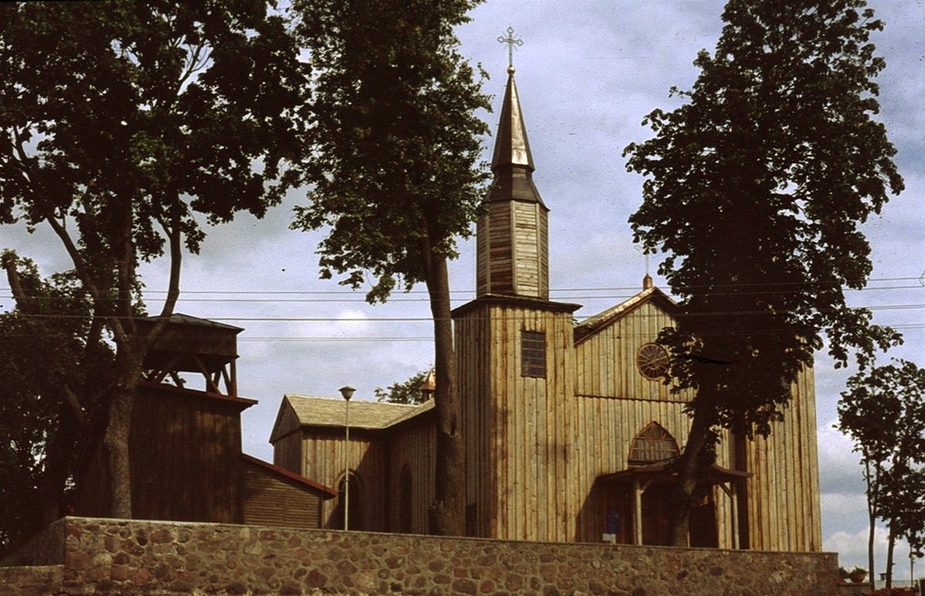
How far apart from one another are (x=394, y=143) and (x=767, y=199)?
9797 millimetres

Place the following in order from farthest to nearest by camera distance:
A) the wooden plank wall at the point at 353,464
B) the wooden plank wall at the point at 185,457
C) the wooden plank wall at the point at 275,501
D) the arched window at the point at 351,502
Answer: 1. the arched window at the point at 351,502
2. the wooden plank wall at the point at 353,464
3. the wooden plank wall at the point at 275,501
4. the wooden plank wall at the point at 185,457

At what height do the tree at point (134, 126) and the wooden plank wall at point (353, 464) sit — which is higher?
the tree at point (134, 126)

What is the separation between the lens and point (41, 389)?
4219 centimetres

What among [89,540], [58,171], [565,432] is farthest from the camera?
[565,432]

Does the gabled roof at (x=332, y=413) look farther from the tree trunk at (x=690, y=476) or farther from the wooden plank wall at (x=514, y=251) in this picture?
the tree trunk at (x=690, y=476)

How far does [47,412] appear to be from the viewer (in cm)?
4406

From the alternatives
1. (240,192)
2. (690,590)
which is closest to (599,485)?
(690,590)

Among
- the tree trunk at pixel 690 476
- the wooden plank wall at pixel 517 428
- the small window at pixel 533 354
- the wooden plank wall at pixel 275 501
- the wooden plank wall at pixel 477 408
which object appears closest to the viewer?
the tree trunk at pixel 690 476

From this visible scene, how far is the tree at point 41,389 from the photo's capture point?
1592 inches

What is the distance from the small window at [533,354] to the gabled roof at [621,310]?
1.33m

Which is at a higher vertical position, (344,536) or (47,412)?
(47,412)

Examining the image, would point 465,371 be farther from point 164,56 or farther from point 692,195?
point 164,56

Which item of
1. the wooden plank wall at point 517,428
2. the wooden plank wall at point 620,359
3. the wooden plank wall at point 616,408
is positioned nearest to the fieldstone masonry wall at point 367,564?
the wooden plank wall at point 517,428

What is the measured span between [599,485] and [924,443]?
1944 centimetres
